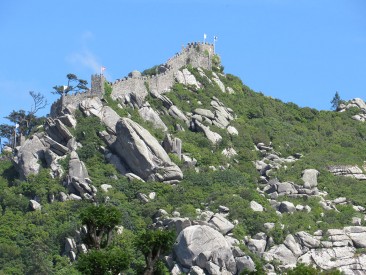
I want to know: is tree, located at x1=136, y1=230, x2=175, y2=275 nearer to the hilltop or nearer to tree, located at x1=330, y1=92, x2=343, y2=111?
the hilltop

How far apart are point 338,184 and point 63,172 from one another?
2006 cm

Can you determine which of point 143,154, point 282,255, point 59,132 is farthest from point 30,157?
point 282,255

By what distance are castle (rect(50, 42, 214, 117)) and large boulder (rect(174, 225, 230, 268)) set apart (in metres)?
21.2

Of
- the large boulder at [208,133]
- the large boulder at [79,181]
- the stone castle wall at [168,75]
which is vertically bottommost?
the large boulder at [79,181]

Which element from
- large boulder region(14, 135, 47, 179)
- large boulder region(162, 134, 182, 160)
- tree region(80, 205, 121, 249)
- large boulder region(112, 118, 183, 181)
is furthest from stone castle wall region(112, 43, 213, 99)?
tree region(80, 205, 121, 249)

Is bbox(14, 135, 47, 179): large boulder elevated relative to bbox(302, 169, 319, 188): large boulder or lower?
elevated

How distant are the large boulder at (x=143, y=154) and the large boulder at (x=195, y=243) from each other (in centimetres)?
991

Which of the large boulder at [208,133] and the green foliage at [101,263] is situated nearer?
the green foliage at [101,263]

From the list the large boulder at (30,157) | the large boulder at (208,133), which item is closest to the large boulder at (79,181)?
the large boulder at (30,157)

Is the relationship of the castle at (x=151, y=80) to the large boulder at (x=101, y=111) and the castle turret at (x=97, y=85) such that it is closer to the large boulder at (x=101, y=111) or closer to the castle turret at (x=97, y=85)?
the castle turret at (x=97, y=85)

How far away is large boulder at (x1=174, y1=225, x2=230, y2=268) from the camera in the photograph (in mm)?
94500

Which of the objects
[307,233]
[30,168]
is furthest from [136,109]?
[307,233]

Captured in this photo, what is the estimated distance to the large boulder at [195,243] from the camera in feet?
310

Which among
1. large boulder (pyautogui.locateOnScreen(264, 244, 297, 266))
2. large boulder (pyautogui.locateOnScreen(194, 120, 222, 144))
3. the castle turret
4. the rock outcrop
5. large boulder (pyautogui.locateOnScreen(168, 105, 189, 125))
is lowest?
large boulder (pyautogui.locateOnScreen(264, 244, 297, 266))
